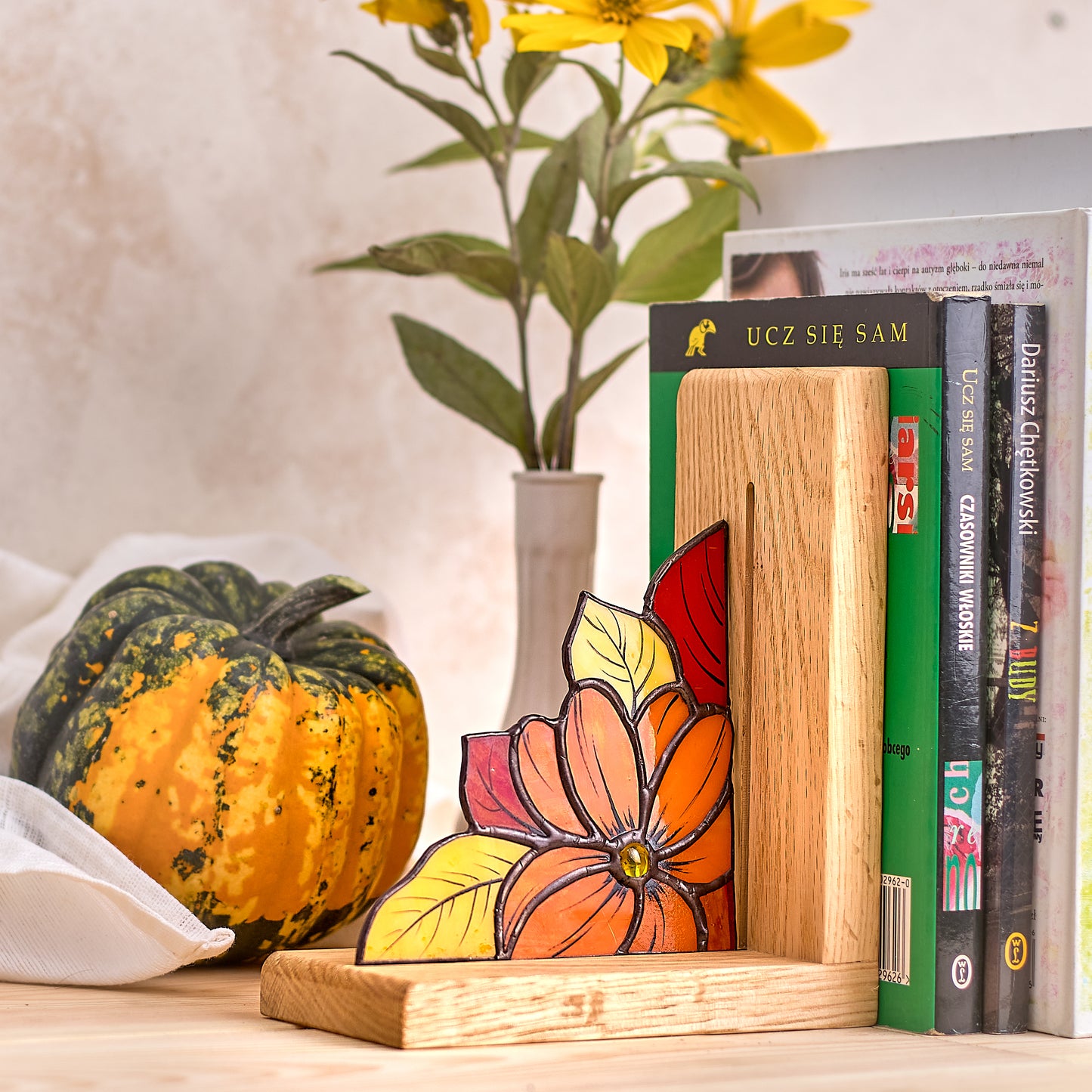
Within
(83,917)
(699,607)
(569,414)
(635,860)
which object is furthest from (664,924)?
(569,414)

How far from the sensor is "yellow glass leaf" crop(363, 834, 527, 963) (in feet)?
1.84

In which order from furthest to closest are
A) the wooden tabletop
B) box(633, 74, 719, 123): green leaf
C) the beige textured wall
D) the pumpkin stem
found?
the beige textured wall < box(633, 74, 719, 123): green leaf < the pumpkin stem < the wooden tabletop

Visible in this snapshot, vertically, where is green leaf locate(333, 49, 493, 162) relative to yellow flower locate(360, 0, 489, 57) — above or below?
below

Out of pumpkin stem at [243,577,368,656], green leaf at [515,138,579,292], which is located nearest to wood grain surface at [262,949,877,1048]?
pumpkin stem at [243,577,368,656]

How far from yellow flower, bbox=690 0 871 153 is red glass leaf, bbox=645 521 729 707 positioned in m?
0.38

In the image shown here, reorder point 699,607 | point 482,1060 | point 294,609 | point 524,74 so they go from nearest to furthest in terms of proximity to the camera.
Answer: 1. point 482,1060
2. point 699,607
3. point 294,609
4. point 524,74

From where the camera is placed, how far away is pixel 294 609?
75 centimetres

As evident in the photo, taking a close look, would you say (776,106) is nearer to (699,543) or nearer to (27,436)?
(699,543)

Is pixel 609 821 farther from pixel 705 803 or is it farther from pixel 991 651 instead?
pixel 991 651

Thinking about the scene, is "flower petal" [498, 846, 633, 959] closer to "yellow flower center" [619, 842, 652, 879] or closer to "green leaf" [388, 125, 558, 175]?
"yellow flower center" [619, 842, 652, 879]

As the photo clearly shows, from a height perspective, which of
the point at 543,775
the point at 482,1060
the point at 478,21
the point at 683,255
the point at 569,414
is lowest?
the point at 482,1060

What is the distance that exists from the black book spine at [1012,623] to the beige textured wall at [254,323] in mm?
543

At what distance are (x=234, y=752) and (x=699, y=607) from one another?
0.24 m

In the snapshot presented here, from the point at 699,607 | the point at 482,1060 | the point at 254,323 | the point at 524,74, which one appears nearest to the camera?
the point at 482,1060
